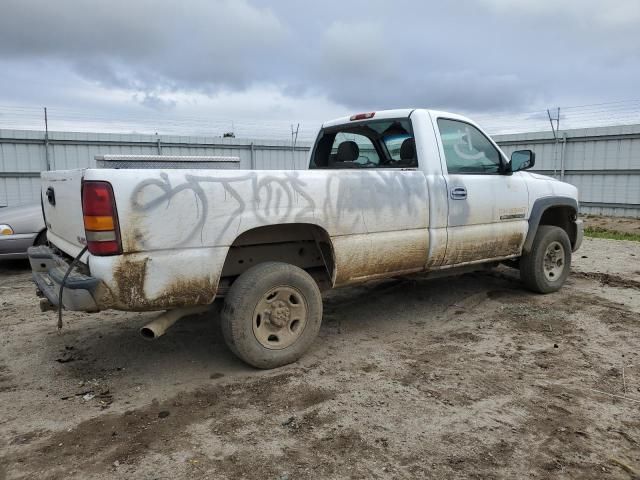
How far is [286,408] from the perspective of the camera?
3.12 metres

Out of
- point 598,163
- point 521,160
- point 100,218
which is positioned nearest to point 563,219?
point 521,160

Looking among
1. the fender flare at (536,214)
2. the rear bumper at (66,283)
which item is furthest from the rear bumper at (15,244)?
the fender flare at (536,214)

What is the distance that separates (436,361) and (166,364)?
209cm

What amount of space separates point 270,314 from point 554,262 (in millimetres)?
3739

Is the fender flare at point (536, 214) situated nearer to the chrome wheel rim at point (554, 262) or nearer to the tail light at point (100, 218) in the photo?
the chrome wheel rim at point (554, 262)

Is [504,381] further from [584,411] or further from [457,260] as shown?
[457,260]

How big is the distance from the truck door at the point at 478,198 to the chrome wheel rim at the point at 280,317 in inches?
63.1

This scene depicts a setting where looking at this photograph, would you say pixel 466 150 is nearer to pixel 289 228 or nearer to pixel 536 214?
pixel 536 214

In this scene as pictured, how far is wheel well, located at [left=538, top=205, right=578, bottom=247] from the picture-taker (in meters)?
5.99

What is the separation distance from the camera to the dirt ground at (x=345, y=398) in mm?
2551

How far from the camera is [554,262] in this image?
5.78 meters

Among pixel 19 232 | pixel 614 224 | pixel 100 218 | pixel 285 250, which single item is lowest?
pixel 614 224

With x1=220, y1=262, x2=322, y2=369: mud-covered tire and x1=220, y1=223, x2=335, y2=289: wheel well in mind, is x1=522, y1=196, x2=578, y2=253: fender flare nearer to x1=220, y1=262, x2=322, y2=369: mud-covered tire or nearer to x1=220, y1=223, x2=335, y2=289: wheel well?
x1=220, y1=223, x2=335, y2=289: wheel well

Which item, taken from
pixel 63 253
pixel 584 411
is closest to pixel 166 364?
pixel 63 253
